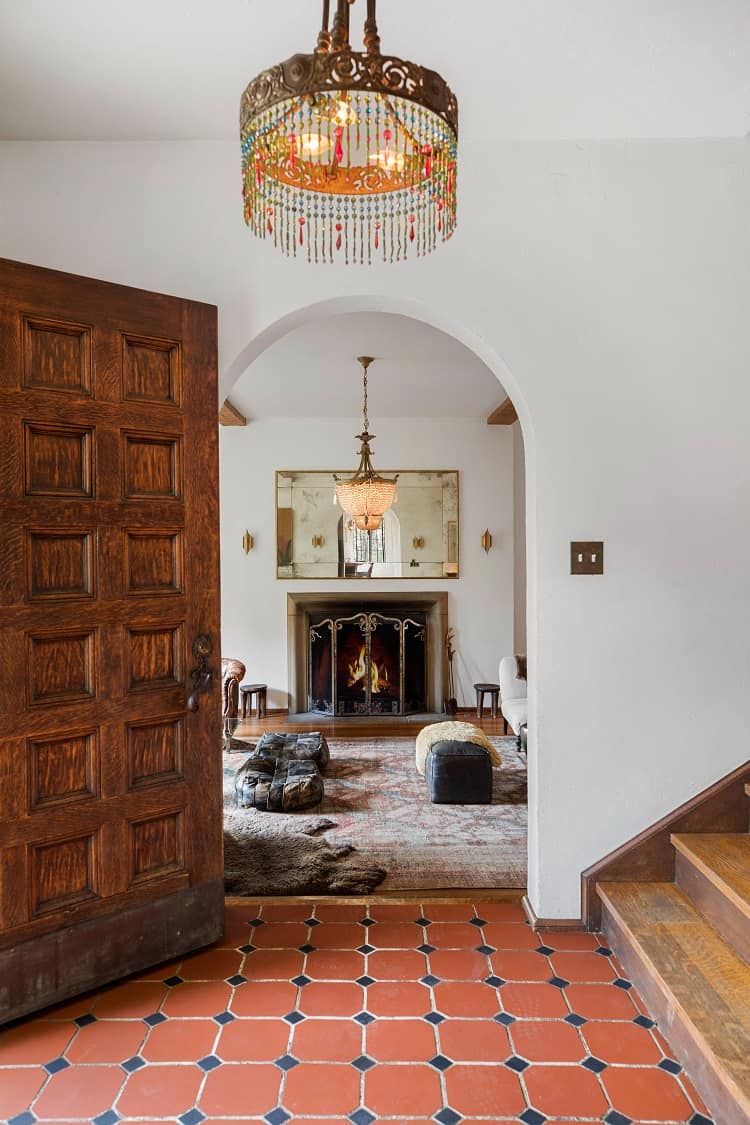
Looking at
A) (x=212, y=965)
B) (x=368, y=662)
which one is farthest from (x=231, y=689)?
(x=212, y=965)

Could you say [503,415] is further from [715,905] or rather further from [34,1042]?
[34,1042]

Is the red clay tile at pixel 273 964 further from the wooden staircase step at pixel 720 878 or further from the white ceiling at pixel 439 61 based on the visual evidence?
the white ceiling at pixel 439 61

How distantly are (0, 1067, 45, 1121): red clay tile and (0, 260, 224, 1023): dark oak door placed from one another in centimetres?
24

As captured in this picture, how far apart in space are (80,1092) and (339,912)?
1206 millimetres

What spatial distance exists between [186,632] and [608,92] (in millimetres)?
2222

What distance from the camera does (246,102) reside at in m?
1.60

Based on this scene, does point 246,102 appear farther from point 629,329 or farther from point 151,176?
point 629,329

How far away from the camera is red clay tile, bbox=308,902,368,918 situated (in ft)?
9.89

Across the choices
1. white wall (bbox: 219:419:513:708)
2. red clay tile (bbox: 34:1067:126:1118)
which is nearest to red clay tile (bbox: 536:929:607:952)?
red clay tile (bbox: 34:1067:126:1118)

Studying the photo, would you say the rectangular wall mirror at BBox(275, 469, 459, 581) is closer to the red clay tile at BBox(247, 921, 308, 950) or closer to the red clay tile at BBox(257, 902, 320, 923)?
the red clay tile at BBox(257, 902, 320, 923)

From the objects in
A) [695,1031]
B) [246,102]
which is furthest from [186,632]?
[695,1031]

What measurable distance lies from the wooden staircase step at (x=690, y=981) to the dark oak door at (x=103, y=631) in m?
1.38

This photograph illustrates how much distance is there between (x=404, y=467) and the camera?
7.85 m

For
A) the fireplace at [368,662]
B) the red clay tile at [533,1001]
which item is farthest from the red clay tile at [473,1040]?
the fireplace at [368,662]
